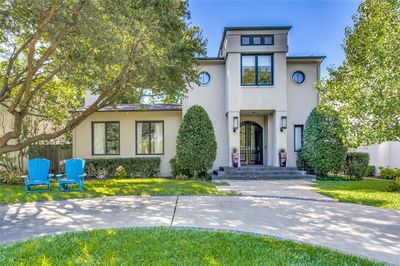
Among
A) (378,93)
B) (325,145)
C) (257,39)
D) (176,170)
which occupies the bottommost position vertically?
(176,170)

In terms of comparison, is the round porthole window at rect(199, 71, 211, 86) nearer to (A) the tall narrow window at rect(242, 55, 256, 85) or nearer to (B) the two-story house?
(B) the two-story house

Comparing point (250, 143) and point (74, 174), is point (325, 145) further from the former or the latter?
point (74, 174)

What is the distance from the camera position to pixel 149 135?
15922 millimetres

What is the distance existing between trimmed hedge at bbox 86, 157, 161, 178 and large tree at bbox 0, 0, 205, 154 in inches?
146

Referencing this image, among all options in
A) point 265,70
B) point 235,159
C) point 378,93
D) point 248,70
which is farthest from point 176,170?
point 378,93

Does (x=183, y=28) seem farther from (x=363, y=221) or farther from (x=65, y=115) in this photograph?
(x=65, y=115)

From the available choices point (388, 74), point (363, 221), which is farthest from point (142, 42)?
point (363, 221)

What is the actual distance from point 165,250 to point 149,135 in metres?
12.0

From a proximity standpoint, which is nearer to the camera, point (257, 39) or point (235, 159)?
point (235, 159)

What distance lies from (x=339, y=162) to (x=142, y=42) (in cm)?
1061

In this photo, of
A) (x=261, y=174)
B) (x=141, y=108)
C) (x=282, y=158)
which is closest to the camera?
(x=261, y=174)

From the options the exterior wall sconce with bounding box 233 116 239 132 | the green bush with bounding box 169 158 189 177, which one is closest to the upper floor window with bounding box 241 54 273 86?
the exterior wall sconce with bounding box 233 116 239 132

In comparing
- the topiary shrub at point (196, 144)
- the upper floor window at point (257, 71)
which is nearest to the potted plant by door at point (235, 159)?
the topiary shrub at point (196, 144)

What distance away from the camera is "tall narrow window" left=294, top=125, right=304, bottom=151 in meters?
15.4
